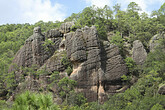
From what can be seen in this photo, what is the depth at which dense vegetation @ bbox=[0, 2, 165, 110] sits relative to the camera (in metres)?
20.6

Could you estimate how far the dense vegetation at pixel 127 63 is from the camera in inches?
810

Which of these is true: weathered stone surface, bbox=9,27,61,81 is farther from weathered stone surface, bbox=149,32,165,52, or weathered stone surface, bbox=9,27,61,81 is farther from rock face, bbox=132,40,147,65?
weathered stone surface, bbox=149,32,165,52

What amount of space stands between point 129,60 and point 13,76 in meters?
19.6

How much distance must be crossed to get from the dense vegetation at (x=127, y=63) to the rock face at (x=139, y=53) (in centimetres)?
155

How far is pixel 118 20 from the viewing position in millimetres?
42562

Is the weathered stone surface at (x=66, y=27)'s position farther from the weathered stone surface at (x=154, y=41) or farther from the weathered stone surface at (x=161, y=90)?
the weathered stone surface at (x=161, y=90)

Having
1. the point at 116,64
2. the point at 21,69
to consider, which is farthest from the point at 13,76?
the point at 116,64

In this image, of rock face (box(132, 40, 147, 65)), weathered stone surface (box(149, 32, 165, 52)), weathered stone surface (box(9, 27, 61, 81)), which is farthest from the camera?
weathered stone surface (box(9, 27, 61, 81))

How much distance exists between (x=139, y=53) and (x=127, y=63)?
137 inches

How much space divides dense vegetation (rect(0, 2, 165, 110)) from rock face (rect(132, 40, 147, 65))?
155 cm

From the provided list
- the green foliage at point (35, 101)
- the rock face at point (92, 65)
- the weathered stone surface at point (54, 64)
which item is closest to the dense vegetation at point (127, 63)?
the green foliage at point (35, 101)

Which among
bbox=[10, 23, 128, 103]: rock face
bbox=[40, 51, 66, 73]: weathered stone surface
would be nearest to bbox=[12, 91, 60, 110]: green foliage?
bbox=[10, 23, 128, 103]: rock face

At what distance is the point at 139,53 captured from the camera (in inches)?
1276

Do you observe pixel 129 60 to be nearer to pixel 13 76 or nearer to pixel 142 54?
pixel 142 54
